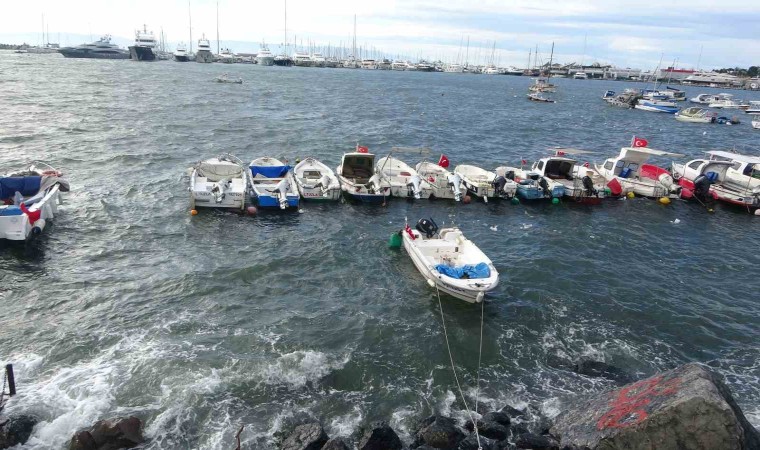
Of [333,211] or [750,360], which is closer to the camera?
[750,360]

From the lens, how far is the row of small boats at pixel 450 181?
29906 millimetres

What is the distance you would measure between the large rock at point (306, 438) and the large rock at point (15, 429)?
22.0ft

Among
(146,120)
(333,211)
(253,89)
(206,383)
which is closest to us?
(206,383)

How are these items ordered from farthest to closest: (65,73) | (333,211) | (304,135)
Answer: (65,73) → (304,135) → (333,211)

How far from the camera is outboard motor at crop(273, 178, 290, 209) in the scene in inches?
1137

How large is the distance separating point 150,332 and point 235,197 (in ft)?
40.9

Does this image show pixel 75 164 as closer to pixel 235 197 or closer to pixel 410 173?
pixel 235 197

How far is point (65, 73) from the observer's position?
4444 inches

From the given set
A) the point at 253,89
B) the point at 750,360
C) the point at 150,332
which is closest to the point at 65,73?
the point at 253,89

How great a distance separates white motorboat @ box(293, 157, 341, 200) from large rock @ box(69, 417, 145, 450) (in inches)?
783

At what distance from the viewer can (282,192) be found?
96.6 ft

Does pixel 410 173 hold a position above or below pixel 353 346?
above

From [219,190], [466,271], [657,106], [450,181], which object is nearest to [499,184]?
[450,181]

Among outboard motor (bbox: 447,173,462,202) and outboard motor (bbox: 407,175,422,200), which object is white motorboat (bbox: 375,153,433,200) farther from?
outboard motor (bbox: 447,173,462,202)
